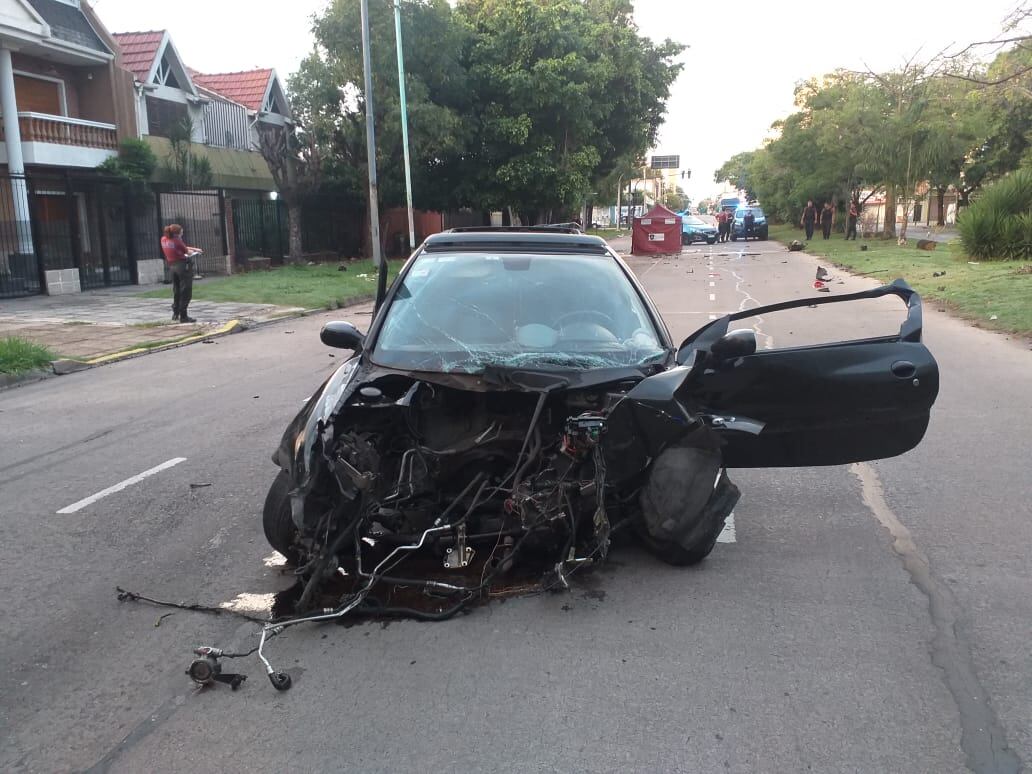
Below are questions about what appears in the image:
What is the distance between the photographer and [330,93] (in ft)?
91.7

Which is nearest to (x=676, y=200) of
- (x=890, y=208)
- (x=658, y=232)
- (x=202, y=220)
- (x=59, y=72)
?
(x=890, y=208)

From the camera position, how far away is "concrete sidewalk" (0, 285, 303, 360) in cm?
1321

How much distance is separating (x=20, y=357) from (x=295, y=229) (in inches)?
708

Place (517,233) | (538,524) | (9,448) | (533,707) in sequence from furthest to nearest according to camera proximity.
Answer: (9,448) < (517,233) < (538,524) < (533,707)

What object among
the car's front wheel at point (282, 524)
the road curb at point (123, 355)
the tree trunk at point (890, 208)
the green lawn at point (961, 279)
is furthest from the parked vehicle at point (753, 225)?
the car's front wheel at point (282, 524)

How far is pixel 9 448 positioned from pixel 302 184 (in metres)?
22.6

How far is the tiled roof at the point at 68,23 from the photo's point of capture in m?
22.5

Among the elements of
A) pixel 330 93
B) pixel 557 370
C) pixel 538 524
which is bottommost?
pixel 538 524

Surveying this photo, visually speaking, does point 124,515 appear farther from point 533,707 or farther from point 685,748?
point 685,748

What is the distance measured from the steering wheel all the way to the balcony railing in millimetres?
21173

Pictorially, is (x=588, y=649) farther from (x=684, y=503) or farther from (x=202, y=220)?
(x=202, y=220)

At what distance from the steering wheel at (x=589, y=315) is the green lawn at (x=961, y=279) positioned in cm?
981

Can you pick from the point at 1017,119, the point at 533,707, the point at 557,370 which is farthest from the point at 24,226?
the point at 1017,119

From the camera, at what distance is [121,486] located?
6.27 metres
